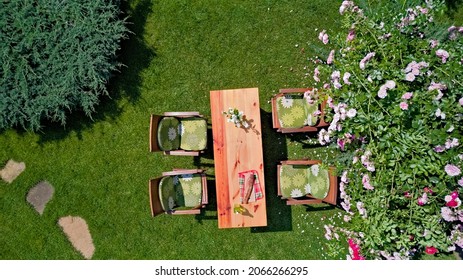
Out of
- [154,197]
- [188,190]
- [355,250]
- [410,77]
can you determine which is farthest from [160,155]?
[410,77]

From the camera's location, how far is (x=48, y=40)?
4.30 metres

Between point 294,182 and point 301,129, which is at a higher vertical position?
point 301,129

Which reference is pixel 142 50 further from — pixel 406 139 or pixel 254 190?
pixel 406 139

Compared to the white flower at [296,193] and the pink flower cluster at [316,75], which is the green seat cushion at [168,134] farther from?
the pink flower cluster at [316,75]

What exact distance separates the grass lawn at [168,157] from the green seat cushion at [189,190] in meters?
0.39

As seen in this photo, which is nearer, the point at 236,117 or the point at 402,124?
the point at 402,124

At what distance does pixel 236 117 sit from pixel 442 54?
81.4 inches

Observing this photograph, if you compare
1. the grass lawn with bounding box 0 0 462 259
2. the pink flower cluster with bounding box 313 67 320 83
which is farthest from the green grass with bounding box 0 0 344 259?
the pink flower cluster with bounding box 313 67 320 83

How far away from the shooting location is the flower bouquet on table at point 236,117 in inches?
160

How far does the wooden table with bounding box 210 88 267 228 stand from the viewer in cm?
416

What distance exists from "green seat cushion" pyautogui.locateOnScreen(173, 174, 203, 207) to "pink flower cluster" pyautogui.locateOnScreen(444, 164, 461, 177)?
257 cm

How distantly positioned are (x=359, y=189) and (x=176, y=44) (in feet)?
9.38

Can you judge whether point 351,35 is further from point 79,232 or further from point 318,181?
point 79,232

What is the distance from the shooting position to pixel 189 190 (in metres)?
4.39
